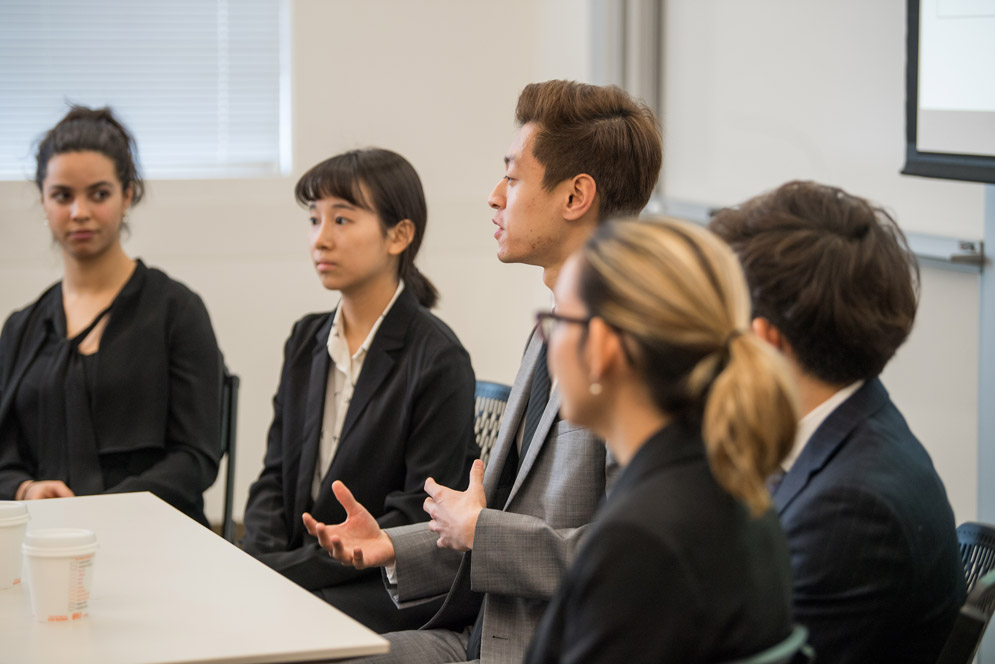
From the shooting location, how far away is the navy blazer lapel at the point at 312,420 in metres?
2.41

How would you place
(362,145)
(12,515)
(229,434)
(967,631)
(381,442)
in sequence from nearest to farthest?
(967,631), (12,515), (381,442), (229,434), (362,145)

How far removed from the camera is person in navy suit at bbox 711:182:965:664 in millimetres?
1312

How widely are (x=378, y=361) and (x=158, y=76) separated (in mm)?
2278

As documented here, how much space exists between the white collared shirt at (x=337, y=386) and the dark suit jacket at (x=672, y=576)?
56.6 inches

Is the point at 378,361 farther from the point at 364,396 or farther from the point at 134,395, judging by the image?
the point at 134,395

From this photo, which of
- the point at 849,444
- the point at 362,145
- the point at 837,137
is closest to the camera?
the point at 849,444

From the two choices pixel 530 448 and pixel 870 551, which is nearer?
pixel 870 551

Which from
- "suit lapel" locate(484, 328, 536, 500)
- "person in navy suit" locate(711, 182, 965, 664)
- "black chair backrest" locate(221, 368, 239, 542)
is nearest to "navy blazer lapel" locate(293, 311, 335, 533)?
"black chair backrest" locate(221, 368, 239, 542)

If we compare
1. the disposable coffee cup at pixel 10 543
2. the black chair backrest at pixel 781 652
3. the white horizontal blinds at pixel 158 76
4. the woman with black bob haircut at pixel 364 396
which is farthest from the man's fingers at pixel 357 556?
the white horizontal blinds at pixel 158 76

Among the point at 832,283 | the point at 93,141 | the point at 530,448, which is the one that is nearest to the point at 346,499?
the point at 530,448

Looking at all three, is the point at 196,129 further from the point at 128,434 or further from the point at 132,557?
the point at 132,557

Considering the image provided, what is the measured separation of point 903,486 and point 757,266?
1.12ft

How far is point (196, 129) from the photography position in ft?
13.8

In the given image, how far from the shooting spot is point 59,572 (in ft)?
4.75
